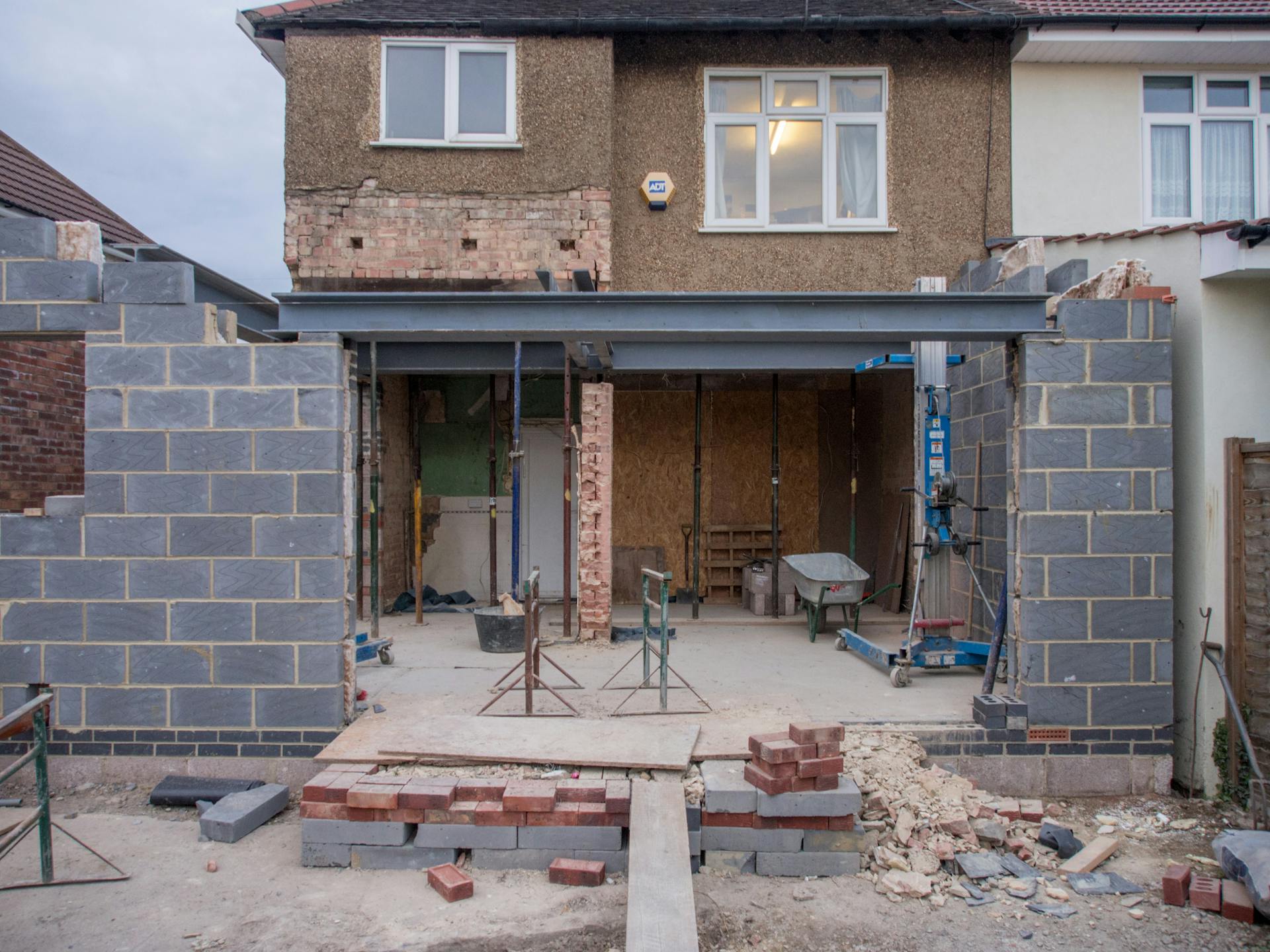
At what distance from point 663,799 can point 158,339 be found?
4356mm

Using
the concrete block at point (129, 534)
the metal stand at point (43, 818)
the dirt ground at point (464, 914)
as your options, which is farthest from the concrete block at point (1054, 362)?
the metal stand at point (43, 818)

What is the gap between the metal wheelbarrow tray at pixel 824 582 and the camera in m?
8.84

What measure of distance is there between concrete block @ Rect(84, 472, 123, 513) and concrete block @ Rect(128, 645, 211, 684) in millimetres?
928

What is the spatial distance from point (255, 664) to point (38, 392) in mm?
6132

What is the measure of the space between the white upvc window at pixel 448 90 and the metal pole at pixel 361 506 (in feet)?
9.54

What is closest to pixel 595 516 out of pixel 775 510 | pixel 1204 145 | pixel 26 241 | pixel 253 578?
pixel 775 510

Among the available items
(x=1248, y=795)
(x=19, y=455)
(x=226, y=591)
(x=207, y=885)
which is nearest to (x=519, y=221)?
(x=226, y=591)

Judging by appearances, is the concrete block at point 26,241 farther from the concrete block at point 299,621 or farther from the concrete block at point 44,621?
the concrete block at point 299,621

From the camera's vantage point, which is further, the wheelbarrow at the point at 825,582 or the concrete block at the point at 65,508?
the wheelbarrow at the point at 825,582

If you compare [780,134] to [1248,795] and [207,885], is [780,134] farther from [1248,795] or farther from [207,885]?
[207,885]

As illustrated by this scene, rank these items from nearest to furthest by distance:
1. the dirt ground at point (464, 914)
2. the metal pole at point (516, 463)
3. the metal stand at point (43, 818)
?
the dirt ground at point (464, 914)
the metal stand at point (43, 818)
the metal pole at point (516, 463)

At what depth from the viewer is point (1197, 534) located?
601 centimetres

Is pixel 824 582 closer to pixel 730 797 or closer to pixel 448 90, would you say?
pixel 730 797

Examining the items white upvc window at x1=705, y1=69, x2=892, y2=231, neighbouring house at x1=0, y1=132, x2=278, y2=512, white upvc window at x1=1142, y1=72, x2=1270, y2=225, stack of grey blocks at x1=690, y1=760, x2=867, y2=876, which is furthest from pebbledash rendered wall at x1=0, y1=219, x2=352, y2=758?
white upvc window at x1=1142, y1=72, x2=1270, y2=225
